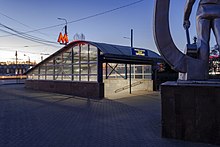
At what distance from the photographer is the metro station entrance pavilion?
45.2ft

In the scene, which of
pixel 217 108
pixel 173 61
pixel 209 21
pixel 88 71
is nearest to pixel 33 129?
pixel 173 61

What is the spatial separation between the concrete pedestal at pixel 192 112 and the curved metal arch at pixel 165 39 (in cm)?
79

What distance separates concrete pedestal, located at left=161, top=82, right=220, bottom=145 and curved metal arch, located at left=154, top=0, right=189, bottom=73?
2.58ft

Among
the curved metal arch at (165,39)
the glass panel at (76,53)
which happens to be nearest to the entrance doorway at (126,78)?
the glass panel at (76,53)

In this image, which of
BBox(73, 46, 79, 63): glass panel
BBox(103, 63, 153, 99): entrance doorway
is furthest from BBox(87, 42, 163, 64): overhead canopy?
BBox(73, 46, 79, 63): glass panel

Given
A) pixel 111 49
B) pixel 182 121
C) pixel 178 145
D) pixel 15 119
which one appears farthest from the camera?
pixel 111 49

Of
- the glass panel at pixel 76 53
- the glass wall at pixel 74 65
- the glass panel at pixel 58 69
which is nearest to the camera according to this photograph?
the glass wall at pixel 74 65

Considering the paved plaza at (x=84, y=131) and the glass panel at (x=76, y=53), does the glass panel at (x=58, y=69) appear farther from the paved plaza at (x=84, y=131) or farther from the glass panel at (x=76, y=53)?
the paved plaza at (x=84, y=131)

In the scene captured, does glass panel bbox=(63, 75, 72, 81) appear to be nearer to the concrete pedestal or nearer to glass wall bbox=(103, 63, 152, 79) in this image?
glass wall bbox=(103, 63, 152, 79)

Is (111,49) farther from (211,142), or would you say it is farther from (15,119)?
(211,142)

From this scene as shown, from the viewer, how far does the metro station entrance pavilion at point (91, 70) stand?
1377 centimetres

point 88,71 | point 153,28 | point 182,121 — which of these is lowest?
point 182,121

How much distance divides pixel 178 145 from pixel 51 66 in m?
15.5

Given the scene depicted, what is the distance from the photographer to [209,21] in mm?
5699
